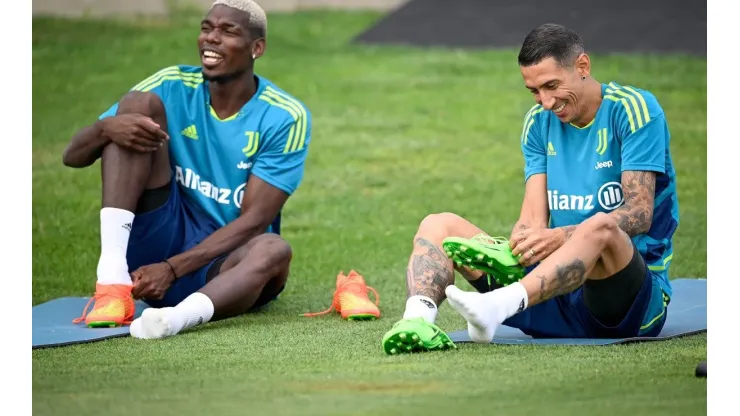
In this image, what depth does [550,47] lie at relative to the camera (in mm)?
4492

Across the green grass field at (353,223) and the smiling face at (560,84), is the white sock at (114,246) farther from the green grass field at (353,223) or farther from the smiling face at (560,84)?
the smiling face at (560,84)

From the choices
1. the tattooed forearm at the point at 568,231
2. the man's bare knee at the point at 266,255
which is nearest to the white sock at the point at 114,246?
the man's bare knee at the point at 266,255

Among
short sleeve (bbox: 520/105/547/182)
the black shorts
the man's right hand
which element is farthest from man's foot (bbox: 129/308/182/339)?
short sleeve (bbox: 520/105/547/182)

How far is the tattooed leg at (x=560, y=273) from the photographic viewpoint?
4.15 m

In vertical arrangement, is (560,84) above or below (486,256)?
above

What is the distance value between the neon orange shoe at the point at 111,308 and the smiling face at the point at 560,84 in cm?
179

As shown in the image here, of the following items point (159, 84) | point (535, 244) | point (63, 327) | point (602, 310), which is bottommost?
point (63, 327)

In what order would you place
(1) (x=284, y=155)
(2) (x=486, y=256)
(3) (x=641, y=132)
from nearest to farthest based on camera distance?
1. (2) (x=486, y=256)
2. (3) (x=641, y=132)
3. (1) (x=284, y=155)

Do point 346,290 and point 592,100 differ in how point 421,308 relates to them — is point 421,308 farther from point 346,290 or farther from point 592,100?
point 346,290

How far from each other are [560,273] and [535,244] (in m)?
0.14

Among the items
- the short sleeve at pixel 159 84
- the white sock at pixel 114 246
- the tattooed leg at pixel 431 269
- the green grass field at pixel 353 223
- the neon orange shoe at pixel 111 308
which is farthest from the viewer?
the short sleeve at pixel 159 84

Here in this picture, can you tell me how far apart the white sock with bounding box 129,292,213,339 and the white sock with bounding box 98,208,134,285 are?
0.36 meters

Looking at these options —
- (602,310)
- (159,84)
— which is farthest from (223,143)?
(602,310)

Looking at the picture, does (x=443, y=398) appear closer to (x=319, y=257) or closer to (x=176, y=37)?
(x=319, y=257)
